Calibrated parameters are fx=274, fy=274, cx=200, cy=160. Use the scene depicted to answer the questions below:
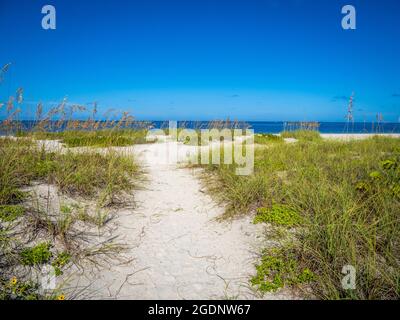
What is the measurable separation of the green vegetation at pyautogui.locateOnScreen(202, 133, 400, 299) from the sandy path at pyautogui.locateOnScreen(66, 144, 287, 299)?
0.37 metres

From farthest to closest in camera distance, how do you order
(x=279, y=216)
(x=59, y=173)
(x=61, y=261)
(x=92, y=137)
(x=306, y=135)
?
(x=306, y=135), (x=92, y=137), (x=59, y=173), (x=279, y=216), (x=61, y=261)

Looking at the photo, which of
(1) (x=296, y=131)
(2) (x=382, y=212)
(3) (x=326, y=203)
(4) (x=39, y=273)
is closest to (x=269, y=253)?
(3) (x=326, y=203)

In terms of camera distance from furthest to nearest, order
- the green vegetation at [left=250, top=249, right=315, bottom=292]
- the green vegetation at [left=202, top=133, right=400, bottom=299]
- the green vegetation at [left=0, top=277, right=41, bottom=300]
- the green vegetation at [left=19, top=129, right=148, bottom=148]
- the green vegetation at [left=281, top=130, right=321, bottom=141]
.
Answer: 1. the green vegetation at [left=281, top=130, right=321, bottom=141]
2. the green vegetation at [left=19, top=129, right=148, bottom=148]
3. the green vegetation at [left=250, top=249, right=315, bottom=292]
4. the green vegetation at [left=202, top=133, right=400, bottom=299]
5. the green vegetation at [left=0, top=277, right=41, bottom=300]

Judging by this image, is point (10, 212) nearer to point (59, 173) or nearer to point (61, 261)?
point (61, 261)

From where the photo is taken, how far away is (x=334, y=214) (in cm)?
300

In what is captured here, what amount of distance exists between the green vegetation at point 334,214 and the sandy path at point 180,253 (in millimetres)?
373

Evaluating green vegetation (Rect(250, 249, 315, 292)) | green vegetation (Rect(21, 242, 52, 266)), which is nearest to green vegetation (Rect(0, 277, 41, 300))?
green vegetation (Rect(21, 242, 52, 266))

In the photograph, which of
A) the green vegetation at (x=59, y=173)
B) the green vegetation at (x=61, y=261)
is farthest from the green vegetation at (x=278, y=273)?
the green vegetation at (x=59, y=173)

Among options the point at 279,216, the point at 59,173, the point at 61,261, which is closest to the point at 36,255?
the point at 61,261

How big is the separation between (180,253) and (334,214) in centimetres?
175

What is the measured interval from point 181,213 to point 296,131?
11.6 meters

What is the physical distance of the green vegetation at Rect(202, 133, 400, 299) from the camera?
227cm

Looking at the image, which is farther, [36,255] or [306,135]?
[306,135]

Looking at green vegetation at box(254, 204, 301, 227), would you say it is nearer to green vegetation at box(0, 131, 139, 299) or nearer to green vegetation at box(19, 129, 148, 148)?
green vegetation at box(0, 131, 139, 299)
